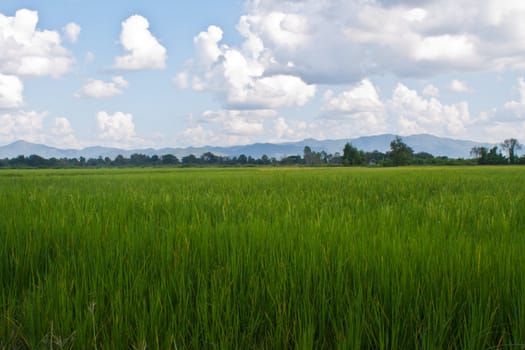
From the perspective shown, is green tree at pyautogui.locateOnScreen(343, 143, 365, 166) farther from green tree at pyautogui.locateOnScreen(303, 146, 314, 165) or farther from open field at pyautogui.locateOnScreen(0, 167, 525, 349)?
open field at pyautogui.locateOnScreen(0, 167, 525, 349)

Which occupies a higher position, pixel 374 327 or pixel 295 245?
pixel 295 245

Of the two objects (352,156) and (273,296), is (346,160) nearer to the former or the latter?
(352,156)

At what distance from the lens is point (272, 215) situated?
11.1 ft

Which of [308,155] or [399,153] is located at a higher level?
[308,155]

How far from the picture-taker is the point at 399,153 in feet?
325

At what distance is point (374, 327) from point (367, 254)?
50cm

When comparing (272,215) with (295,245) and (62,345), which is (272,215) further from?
(62,345)

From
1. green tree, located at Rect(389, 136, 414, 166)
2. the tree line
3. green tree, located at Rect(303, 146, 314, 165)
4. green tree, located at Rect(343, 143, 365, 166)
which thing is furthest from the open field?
green tree, located at Rect(303, 146, 314, 165)

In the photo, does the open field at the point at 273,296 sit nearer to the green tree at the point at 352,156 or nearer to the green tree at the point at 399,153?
the green tree at the point at 399,153

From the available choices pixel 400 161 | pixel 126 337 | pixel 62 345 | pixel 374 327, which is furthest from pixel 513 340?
pixel 400 161

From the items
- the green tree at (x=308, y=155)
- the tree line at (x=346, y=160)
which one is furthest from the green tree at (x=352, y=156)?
the green tree at (x=308, y=155)

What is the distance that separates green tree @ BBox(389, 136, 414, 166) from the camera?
97.9m

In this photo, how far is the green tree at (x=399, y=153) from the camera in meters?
97.9

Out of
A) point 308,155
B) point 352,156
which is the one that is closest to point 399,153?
point 352,156
